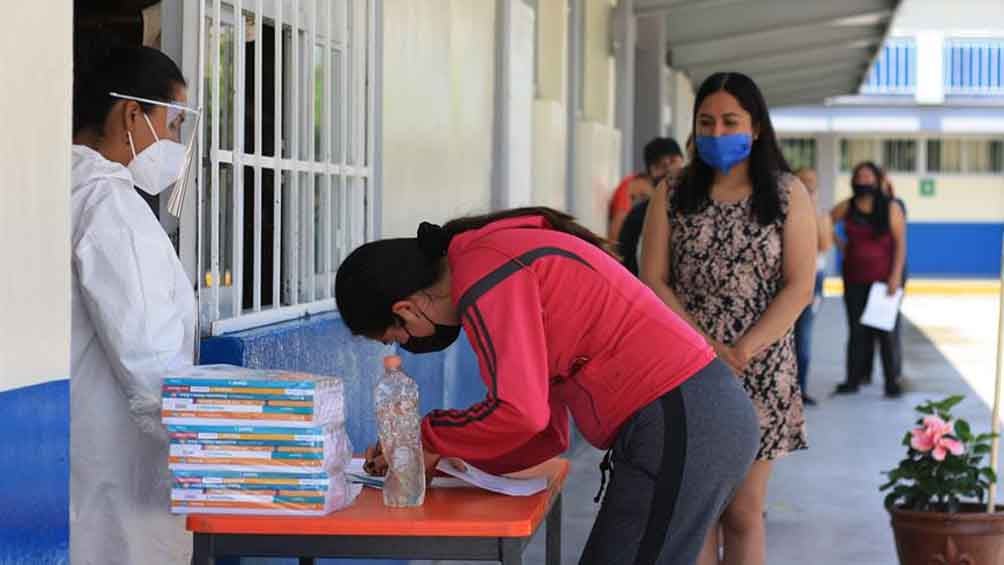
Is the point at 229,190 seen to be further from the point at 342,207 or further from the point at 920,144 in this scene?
the point at 920,144

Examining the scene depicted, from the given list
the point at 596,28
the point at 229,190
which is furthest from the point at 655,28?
the point at 229,190

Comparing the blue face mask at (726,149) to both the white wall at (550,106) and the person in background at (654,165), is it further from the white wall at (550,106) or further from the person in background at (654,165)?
the person in background at (654,165)

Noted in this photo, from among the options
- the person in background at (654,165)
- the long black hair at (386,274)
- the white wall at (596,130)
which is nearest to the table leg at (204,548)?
the long black hair at (386,274)

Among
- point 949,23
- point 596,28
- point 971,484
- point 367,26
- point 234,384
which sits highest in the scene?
point 949,23

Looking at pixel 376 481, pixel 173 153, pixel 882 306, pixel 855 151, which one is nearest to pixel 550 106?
pixel 882 306

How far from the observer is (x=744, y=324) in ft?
15.6

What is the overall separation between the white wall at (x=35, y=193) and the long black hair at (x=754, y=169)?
234 centimetres

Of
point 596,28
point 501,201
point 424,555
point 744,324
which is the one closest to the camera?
point 424,555

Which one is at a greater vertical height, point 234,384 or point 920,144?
point 920,144

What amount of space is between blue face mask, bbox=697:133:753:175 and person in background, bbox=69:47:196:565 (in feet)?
5.75

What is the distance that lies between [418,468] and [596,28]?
30.7 ft

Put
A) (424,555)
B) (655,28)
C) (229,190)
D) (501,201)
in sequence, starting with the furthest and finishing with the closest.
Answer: (655,28) → (501,201) → (229,190) → (424,555)

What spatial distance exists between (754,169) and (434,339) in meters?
1.83

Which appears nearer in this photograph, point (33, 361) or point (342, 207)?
point (33, 361)
